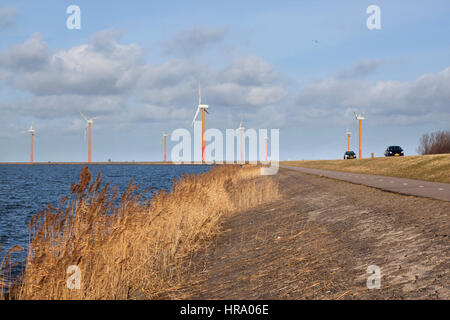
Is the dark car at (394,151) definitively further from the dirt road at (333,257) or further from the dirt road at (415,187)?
the dirt road at (333,257)

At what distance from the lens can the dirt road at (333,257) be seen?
6.80 meters

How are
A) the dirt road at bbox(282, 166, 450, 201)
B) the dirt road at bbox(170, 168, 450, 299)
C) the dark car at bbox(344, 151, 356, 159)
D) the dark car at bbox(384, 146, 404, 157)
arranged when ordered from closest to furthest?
1. the dirt road at bbox(170, 168, 450, 299)
2. the dirt road at bbox(282, 166, 450, 201)
3. the dark car at bbox(384, 146, 404, 157)
4. the dark car at bbox(344, 151, 356, 159)

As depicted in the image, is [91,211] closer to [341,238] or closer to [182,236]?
[182,236]

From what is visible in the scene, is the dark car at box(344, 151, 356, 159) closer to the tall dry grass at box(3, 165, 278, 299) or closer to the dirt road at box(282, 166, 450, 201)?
the dirt road at box(282, 166, 450, 201)

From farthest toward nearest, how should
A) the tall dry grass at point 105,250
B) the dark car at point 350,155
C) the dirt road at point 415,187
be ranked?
the dark car at point 350,155 → the dirt road at point 415,187 → the tall dry grass at point 105,250

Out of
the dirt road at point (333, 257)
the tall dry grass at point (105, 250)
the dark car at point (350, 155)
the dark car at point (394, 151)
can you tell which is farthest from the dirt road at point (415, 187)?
the dark car at point (350, 155)

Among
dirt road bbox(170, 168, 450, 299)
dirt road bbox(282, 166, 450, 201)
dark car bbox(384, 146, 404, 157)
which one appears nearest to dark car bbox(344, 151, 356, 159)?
dark car bbox(384, 146, 404, 157)

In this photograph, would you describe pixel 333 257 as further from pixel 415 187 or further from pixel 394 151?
pixel 394 151

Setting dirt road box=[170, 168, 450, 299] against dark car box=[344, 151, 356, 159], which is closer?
dirt road box=[170, 168, 450, 299]

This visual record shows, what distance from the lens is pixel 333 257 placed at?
28.2 ft

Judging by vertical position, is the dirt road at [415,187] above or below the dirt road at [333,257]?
above

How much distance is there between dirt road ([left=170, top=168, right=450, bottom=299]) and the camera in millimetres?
6797

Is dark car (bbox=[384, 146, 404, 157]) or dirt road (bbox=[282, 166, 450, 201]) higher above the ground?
dark car (bbox=[384, 146, 404, 157])
